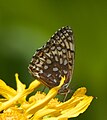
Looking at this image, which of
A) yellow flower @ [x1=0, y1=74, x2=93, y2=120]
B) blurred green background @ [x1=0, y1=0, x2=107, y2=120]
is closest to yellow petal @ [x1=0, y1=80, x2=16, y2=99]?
yellow flower @ [x1=0, y1=74, x2=93, y2=120]

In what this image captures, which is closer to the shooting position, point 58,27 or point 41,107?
point 41,107

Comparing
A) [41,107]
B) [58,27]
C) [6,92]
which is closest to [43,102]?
[41,107]

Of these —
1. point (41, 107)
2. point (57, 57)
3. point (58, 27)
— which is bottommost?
point (41, 107)

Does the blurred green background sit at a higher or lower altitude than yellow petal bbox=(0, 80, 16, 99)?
higher

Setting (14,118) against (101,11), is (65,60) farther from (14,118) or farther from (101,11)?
(101,11)

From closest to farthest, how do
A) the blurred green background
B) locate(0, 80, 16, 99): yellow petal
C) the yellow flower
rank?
1. the yellow flower
2. locate(0, 80, 16, 99): yellow petal
3. the blurred green background

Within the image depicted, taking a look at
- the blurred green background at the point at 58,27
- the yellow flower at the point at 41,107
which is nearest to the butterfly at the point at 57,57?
the yellow flower at the point at 41,107

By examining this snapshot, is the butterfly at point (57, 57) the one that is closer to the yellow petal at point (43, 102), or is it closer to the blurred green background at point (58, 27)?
the yellow petal at point (43, 102)

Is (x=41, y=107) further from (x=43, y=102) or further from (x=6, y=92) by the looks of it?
(x=6, y=92)

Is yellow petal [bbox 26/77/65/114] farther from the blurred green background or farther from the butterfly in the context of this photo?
the blurred green background
